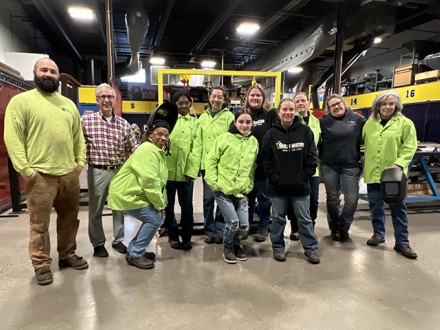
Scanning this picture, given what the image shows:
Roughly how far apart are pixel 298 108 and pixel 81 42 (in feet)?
40.2

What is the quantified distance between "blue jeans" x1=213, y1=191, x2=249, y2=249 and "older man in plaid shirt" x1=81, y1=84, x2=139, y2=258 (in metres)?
1.05

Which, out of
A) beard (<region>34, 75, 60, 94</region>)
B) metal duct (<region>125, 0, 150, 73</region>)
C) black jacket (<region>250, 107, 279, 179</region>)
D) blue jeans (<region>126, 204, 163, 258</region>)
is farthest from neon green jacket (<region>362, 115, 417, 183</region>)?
metal duct (<region>125, 0, 150, 73</region>)

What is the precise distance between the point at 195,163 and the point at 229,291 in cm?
125

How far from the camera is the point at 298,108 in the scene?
3.22 metres

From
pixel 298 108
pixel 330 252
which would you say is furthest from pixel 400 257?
pixel 298 108

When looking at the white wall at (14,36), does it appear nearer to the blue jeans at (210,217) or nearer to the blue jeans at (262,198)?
the blue jeans at (210,217)

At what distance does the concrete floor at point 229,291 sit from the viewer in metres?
1.94

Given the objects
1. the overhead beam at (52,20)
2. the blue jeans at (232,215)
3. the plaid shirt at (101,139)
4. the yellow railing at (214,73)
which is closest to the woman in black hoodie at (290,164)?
the blue jeans at (232,215)

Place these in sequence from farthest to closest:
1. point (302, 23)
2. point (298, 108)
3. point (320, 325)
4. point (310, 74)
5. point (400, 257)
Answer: point (310, 74)
point (302, 23)
point (298, 108)
point (400, 257)
point (320, 325)

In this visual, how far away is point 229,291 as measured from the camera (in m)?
2.29

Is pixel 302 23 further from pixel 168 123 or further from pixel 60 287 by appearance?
pixel 60 287

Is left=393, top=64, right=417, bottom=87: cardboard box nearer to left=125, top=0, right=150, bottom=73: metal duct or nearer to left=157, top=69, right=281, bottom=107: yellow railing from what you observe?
left=157, top=69, right=281, bottom=107: yellow railing

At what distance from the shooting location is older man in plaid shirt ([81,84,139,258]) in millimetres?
2715

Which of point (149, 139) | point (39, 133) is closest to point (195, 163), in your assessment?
point (149, 139)
